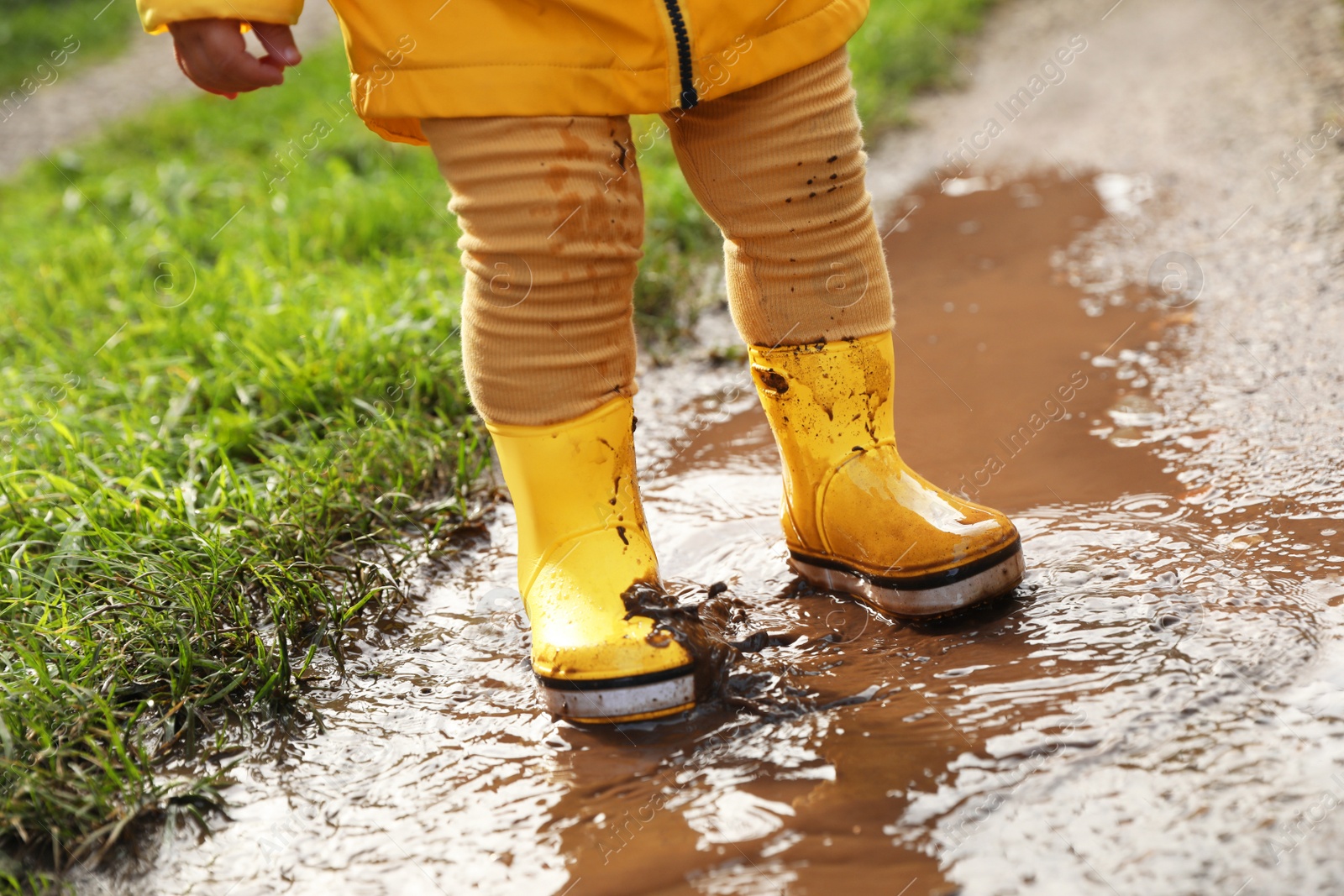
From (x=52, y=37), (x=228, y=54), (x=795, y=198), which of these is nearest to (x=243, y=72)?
(x=228, y=54)

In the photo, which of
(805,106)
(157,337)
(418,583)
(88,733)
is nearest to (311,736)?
(88,733)

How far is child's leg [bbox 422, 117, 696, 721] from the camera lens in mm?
1251

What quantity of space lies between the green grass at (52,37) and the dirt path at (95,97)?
135 millimetres

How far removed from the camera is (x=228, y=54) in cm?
122

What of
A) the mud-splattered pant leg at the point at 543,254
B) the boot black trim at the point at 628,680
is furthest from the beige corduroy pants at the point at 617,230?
the boot black trim at the point at 628,680

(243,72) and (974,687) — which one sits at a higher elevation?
(243,72)

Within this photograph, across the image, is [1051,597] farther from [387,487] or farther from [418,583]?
[387,487]

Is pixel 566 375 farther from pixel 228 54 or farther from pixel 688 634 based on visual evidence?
pixel 228 54

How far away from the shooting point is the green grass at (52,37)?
24.8ft

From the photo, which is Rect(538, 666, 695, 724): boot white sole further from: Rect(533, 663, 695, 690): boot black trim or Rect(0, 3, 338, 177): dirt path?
Rect(0, 3, 338, 177): dirt path

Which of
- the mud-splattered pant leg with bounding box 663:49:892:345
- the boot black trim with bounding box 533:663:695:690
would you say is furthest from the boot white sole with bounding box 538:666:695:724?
the mud-splattered pant leg with bounding box 663:49:892:345

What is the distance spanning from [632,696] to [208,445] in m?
1.18

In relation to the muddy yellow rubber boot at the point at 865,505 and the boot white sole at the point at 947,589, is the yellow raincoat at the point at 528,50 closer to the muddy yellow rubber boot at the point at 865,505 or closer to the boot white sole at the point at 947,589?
the muddy yellow rubber boot at the point at 865,505

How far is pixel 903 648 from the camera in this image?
53.0 inches
